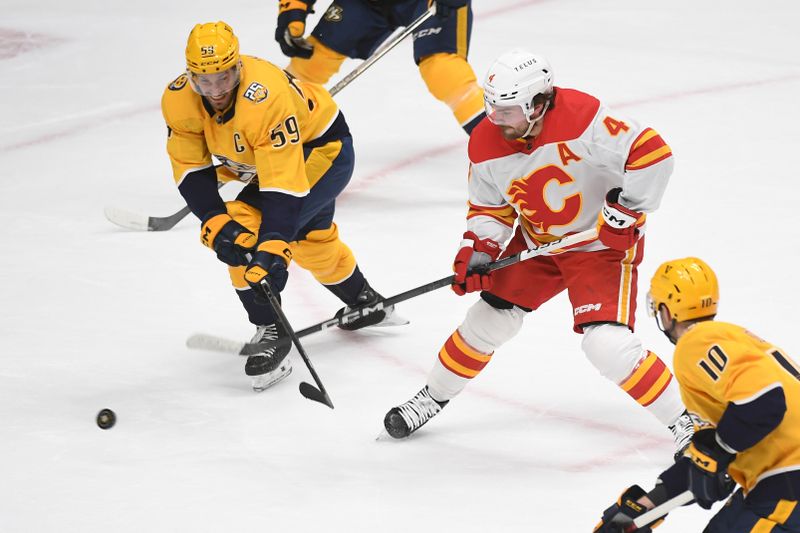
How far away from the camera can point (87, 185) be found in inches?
211

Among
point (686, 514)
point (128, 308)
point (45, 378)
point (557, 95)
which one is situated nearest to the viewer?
point (686, 514)

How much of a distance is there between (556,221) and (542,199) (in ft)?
0.24

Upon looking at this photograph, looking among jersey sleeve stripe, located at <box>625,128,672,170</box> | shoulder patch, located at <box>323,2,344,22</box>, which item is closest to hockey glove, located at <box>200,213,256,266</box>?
jersey sleeve stripe, located at <box>625,128,672,170</box>

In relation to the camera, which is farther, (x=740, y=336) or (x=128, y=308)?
(x=128, y=308)

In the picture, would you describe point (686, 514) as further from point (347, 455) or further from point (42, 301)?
point (42, 301)

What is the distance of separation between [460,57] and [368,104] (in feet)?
4.25

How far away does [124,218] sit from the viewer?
4.83 m

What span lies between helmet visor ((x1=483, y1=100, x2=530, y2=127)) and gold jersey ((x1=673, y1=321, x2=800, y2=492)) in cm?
93

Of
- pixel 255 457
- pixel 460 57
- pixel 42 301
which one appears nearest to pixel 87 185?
pixel 42 301

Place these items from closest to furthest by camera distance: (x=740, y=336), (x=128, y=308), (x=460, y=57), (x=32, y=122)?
(x=740, y=336) < (x=128, y=308) < (x=460, y=57) < (x=32, y=122)

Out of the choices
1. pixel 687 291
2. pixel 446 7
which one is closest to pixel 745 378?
pixel 687 291

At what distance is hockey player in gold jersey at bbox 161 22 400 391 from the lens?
10.9ft

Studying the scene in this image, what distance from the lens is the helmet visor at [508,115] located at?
300 centimetres

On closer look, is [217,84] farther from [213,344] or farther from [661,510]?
[661,510]
